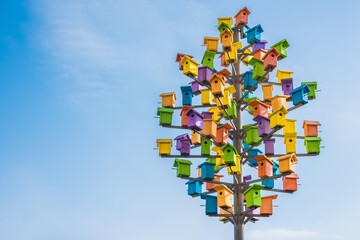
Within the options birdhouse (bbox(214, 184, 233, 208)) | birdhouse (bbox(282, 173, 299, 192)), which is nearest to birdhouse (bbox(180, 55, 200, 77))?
birdhouse (bbox(214, 184, 233, 208))

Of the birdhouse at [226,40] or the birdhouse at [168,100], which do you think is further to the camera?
the birdhouse at [168,100]

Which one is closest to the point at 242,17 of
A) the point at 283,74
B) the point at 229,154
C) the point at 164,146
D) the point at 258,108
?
the point at 283,74

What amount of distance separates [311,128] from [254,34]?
221cm

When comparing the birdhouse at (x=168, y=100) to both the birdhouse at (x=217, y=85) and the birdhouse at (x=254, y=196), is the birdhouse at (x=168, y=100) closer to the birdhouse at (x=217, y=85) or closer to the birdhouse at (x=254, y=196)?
the birdhouse at (x=217, y=85)

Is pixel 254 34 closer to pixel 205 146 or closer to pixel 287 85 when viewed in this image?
pixel 287 85

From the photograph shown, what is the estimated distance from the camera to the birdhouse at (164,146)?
802 centimetres

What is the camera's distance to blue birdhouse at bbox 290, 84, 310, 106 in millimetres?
7707

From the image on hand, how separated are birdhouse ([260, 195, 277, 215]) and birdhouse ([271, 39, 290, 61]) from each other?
2.66 meters

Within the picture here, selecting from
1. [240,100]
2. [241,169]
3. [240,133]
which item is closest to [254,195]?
[241,169]

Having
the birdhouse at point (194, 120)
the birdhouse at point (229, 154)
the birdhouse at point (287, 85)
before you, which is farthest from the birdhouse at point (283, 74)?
the birdhouse at point (229, 154)

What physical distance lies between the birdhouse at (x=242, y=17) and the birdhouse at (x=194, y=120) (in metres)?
2.47

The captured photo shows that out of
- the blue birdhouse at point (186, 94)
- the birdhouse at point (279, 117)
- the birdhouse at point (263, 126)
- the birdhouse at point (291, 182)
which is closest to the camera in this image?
the birdhouse at point (279, 117)

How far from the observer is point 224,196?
23.3 feet

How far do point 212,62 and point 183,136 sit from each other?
161cm
